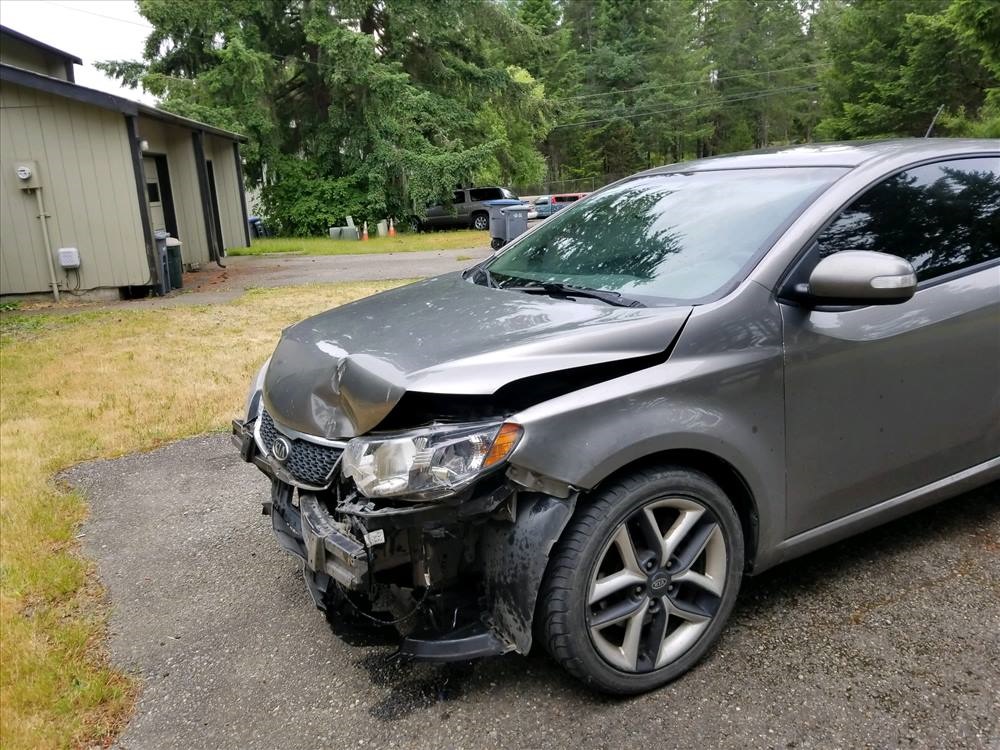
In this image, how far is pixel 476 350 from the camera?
8.13 feet

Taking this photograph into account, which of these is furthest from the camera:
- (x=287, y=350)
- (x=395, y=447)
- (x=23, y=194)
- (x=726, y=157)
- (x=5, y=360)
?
(x=23, y=194)

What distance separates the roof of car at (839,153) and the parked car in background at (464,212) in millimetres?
27111

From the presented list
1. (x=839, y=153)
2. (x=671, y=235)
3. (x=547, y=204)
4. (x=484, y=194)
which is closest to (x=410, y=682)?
(x=671, y=235)

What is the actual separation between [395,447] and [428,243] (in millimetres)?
22272

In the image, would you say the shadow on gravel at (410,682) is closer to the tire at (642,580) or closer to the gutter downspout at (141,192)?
the tire at (642,580)

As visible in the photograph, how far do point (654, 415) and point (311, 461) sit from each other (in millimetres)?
1141

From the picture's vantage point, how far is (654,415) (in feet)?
7.79

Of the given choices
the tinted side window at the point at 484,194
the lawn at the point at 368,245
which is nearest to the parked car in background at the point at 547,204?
the tinted side window at the point at 484,194

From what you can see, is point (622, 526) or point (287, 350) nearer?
point (622, 526)

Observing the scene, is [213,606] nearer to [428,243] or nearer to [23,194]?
[23,194]

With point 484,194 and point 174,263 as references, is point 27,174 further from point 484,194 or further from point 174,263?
point 484,194

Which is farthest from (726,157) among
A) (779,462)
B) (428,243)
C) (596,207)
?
→ (428,243)

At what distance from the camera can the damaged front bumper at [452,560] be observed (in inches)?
88.5

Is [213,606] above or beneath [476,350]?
beneath
